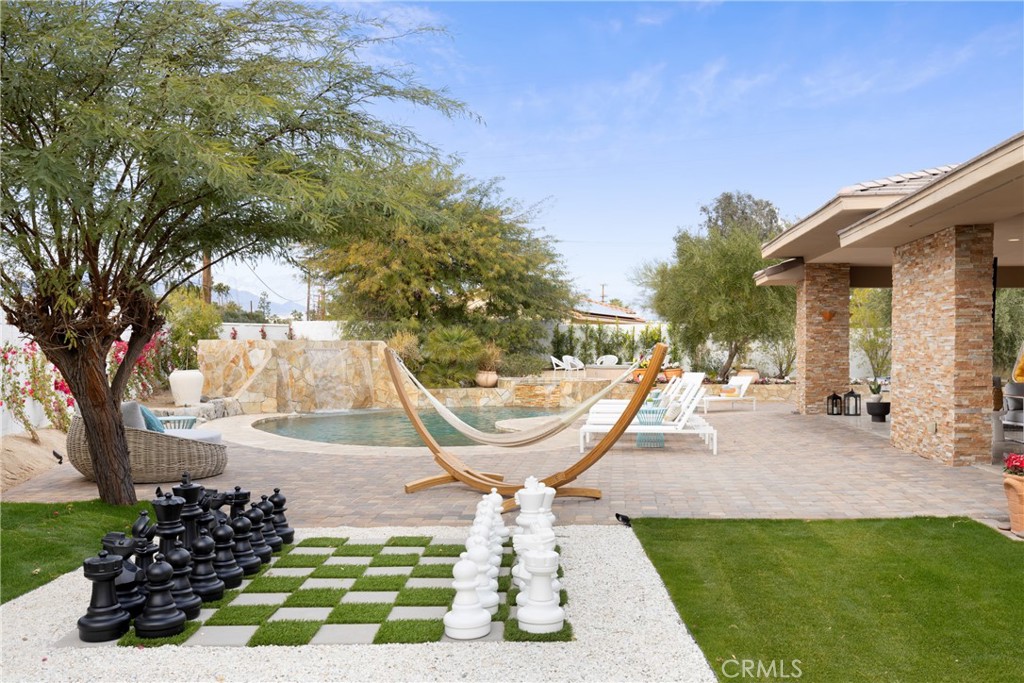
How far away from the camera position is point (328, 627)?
135 inches

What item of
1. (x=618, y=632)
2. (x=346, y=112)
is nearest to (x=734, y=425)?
(x=346, y=112)

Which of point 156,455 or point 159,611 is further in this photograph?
point 156,455

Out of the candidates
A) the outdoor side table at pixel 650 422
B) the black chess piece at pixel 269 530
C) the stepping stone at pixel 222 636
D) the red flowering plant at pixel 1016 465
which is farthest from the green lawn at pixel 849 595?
the outdoor side table at pixel 650 422

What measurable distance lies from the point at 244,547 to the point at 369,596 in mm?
875

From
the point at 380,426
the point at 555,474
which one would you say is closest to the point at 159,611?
the point at 555,474

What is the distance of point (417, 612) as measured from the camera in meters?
3.62

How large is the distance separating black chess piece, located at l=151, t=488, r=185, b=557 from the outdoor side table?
627 cm

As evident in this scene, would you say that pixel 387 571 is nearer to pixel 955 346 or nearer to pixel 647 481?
pixel 647 481

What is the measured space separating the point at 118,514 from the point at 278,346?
10.5 meters

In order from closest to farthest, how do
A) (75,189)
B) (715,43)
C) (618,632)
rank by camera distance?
1. (618,632)
2. (75,189)
3. (715,43)

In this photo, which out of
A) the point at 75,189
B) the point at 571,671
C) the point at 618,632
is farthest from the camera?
the point at 75,189

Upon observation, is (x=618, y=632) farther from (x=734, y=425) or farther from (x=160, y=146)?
(x=734, y=425)

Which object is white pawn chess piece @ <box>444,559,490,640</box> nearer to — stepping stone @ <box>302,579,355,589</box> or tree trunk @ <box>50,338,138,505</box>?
stepping stone @ <box>302,579,355,589</box>

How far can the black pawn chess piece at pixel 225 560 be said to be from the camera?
12.9 ft
